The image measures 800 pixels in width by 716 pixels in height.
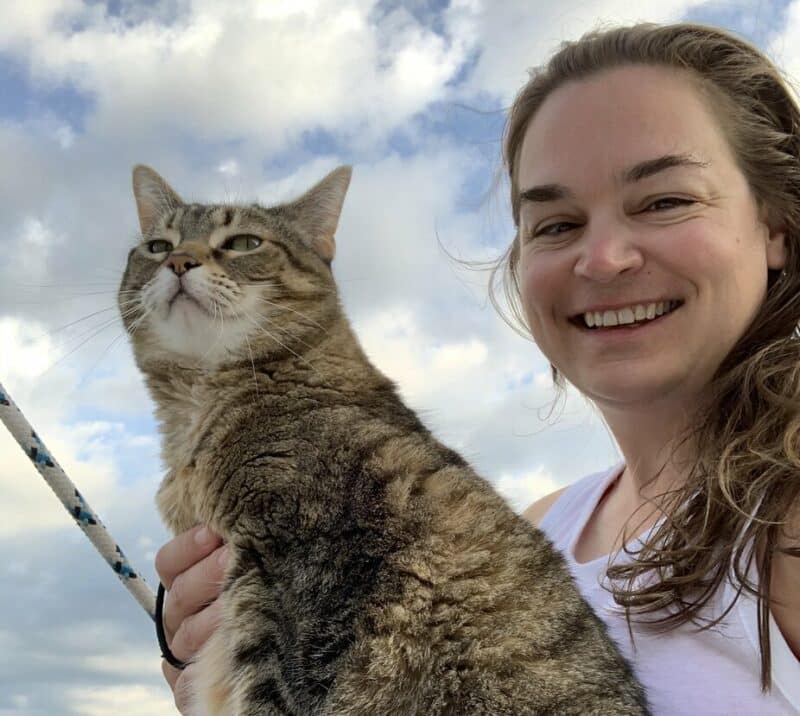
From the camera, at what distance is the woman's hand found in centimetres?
226

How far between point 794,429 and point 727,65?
1.21 meters

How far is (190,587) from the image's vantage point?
2.33 m

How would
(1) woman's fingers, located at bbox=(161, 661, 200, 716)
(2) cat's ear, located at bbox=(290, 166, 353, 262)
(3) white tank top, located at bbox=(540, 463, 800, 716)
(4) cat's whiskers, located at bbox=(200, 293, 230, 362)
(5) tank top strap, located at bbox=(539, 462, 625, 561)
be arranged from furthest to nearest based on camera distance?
(2) cat's ear, located at bbox=(290, 166, 353, 262), (5) tank top strap, located at bbox=(539, 462, 625, 561), (4) cat's whiskers, located at bbox=(200, 293, 230, 362), (1) woman's fingers, located at bbox=(161, 661, 200, 716), (3) white tank top, located at bbox=(540, 463, 800, 716)

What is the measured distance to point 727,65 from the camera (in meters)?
2.53

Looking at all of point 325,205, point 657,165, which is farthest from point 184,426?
point 657,165

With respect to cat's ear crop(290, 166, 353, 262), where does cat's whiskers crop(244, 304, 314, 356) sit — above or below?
below

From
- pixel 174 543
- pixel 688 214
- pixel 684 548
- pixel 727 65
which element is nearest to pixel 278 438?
pixel 174 543

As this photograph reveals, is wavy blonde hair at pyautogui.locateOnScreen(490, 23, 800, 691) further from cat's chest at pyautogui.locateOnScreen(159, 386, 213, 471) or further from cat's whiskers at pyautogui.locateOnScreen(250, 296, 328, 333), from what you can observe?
cat's chest at pyautogui.locateOnScreen(159, 386, 213, 471)

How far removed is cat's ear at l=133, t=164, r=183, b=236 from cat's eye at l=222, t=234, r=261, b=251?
61 cm

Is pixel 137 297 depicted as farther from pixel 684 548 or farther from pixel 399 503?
pixel 684 548

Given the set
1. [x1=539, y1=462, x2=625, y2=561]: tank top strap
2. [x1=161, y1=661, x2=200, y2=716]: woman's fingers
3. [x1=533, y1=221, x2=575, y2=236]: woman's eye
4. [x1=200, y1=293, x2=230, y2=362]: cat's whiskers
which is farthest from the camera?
[x1=539, y1=462, x2=625, y2=561]: tank top strap

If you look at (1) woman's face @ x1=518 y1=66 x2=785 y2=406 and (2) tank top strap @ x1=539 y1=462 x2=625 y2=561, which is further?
(2) tank top strap @ x1=539 y1=462 x2=625 y2=561

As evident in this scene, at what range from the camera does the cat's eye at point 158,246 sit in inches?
123

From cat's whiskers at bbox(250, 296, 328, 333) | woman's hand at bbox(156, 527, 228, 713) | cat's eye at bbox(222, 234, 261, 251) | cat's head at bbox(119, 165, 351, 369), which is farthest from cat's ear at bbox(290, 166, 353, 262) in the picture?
woman's hand at bbox(156, 527, 228, 713)
